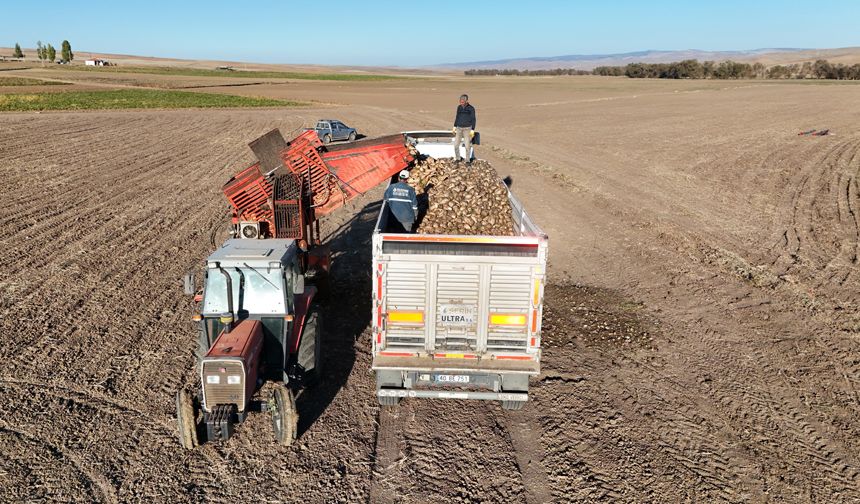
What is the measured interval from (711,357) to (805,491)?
3279mm

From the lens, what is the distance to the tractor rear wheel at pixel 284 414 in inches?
277

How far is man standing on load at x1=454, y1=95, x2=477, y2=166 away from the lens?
512 inches

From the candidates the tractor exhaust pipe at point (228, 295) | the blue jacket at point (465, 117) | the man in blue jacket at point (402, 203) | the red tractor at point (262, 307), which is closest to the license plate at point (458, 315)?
the red tractor at point (262, 307)

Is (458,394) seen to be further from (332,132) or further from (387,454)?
(332,132)

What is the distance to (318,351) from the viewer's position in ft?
27.7

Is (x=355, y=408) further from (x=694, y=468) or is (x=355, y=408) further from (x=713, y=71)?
(x=713, y=71)

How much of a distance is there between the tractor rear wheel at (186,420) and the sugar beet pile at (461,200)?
192 inches

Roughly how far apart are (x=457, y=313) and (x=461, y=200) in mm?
3866

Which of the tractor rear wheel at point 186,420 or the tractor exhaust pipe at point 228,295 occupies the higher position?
the tractor exhaust pipe at point 228,295

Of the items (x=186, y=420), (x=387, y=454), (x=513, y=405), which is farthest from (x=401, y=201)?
(x=186, y=420)

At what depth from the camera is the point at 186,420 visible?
692cm

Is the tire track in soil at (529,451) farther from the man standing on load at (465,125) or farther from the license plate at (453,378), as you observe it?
the man standing on load at (465,125)

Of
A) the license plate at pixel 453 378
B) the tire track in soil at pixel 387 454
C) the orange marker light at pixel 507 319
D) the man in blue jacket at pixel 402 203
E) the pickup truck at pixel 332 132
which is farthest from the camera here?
the pickup truck at pixel 332 132

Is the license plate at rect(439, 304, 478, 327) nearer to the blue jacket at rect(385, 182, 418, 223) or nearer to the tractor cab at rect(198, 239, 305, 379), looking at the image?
the tractor cab at rect(198, 239, 305, 379)
